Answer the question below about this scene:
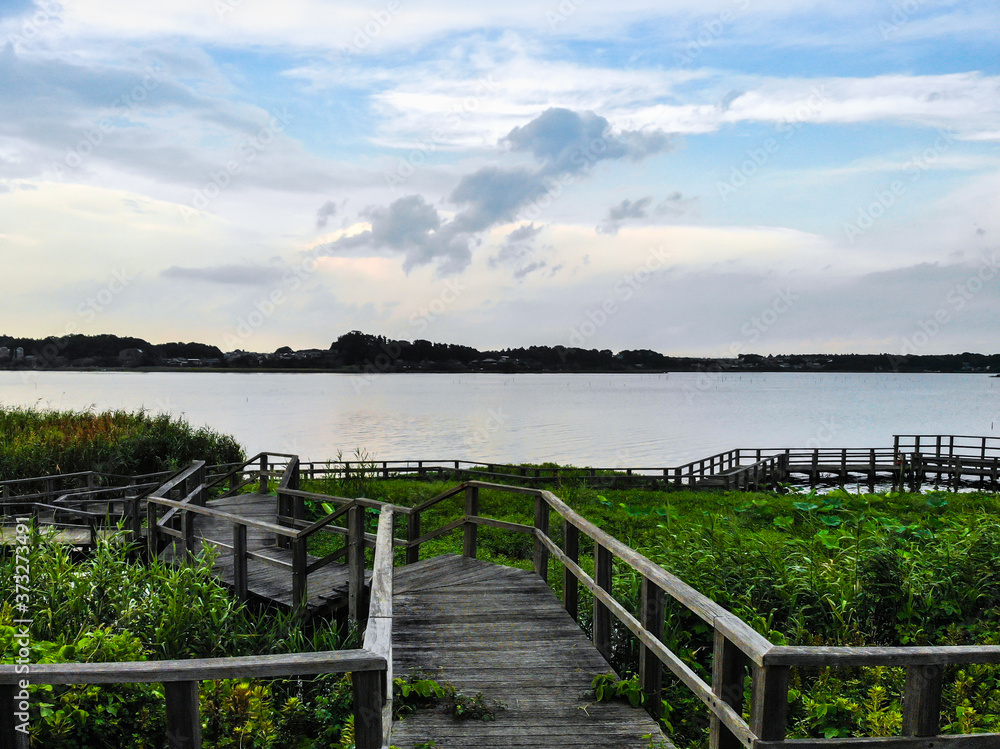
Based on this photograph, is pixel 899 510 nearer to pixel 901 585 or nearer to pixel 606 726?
pixel 901 585

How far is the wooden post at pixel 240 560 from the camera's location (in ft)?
29.5

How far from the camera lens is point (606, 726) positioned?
4.69m

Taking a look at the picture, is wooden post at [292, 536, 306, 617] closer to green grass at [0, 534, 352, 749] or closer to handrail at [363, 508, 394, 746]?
green grass at [0, 534, 352, 749]

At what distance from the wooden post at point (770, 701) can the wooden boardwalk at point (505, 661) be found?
4.63 feet

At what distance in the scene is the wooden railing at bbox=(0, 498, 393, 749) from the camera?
2.94m

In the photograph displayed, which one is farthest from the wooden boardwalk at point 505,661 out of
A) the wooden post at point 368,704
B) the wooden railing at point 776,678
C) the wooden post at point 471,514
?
the wooden post at point 368,704

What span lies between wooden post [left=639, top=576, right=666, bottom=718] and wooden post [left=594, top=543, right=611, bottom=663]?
2.88 feet

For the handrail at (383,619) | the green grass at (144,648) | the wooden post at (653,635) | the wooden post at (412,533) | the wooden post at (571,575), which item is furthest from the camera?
the wooden post at (412,533)

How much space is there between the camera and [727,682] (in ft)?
11.9

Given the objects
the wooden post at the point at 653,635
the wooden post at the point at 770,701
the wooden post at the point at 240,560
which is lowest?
the wooden post at the point at 240,560

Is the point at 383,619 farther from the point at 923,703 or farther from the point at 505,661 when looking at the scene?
the point at 923,703

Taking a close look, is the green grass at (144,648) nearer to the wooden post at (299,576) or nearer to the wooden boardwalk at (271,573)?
the wooden post at (299,576)

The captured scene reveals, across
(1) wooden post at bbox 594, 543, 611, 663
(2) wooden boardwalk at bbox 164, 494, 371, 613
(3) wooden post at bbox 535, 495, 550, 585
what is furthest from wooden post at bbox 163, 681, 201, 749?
(2) wooden boardwalk at bbox 164, 494, 371, 613

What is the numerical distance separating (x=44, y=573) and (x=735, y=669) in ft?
21.2
